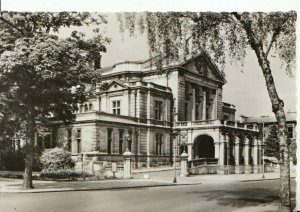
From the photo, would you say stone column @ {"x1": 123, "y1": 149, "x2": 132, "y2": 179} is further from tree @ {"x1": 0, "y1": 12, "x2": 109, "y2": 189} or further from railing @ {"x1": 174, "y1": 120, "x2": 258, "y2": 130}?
tree @ {"x1": 0, "y1": 12, "x2": 109, "y2": 189}

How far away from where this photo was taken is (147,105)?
1120 centimetres

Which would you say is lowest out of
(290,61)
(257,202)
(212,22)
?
(257,202)

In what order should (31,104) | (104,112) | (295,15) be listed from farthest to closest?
(104,112), (31,104), (295,15)

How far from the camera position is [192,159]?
11.3m

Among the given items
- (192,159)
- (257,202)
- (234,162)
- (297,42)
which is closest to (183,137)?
(192,159)

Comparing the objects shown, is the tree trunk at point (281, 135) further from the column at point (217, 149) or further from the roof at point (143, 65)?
the column at point (217, 149)

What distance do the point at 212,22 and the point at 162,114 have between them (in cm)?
267

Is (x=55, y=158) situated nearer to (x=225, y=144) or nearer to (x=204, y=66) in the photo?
(x=204, y=66)

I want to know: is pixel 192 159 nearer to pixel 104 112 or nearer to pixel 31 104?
pixel 104 112

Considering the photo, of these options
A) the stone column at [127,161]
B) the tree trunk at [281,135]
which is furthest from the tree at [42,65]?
the tree trunk at [281,135]

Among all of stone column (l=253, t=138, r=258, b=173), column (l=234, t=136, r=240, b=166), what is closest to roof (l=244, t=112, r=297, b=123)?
stone column (l=253, t=138, r=258, b=173)

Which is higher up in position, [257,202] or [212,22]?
[212,22]

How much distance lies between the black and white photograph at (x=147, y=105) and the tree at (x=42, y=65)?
23 mm

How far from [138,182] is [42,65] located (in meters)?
3.64
